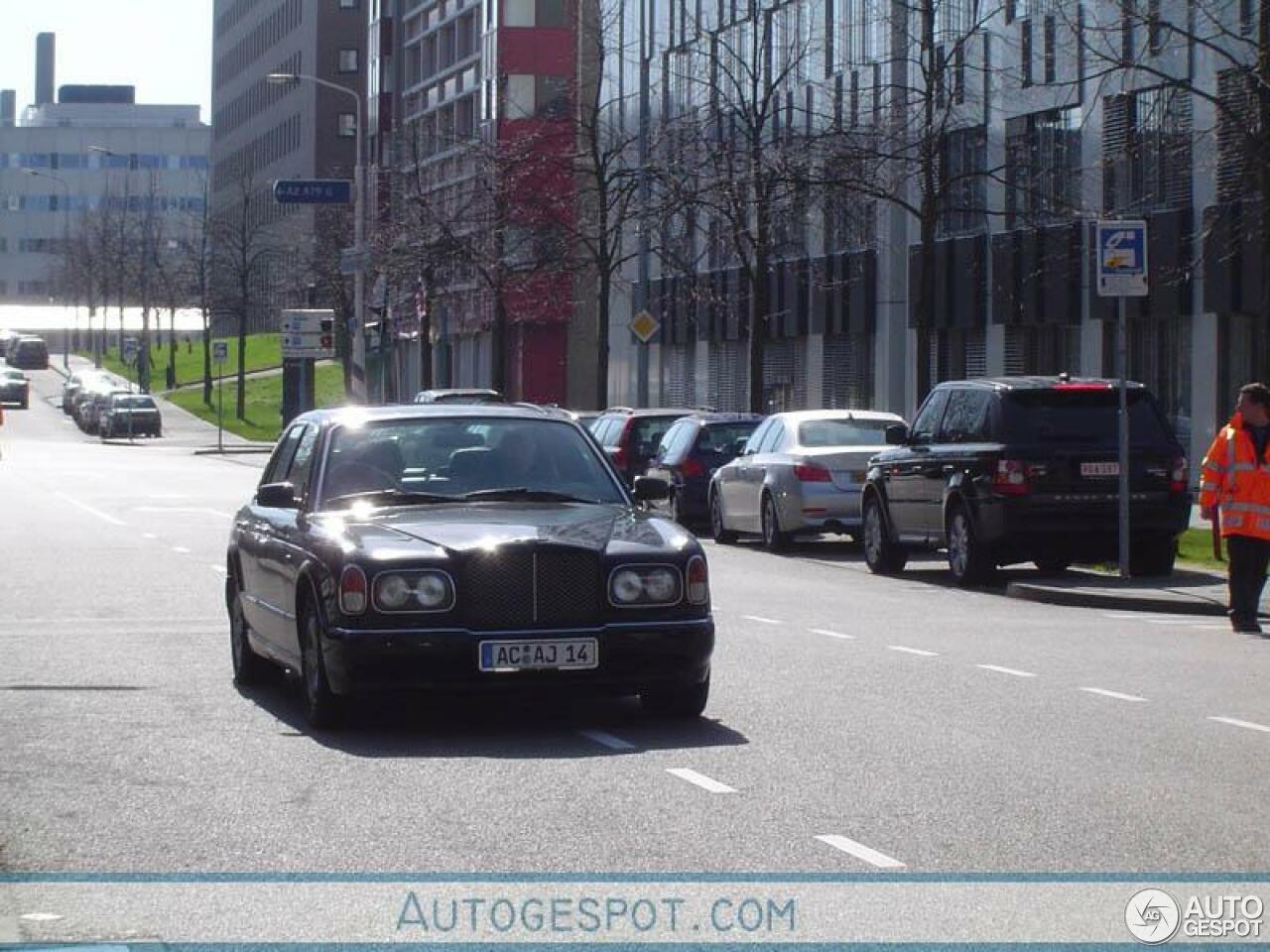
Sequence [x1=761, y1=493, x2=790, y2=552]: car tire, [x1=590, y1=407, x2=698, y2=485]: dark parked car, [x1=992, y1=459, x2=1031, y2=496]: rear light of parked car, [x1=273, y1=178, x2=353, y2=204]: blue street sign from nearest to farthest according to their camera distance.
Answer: [x1=992, y1=459, x2=1031, y2=496]: rear light of parked car < [x1=761, y1=493, x2=790, y2=552]: car tire < [x1=590, y1=407, x2=698, y2=485]: dark parked car < [x1=273, y1=178, x2=353, y2=204]: blue street sign

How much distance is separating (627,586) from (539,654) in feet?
1.72

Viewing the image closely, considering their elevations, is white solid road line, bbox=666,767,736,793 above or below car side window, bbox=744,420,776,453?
below

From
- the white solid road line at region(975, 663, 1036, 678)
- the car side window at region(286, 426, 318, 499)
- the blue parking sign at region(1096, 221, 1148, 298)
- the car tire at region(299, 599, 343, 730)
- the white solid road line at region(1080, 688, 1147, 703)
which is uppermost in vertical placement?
the blue parking sign at region(1096, 221, 1148, 298)

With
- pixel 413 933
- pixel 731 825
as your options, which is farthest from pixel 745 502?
pixel 413 933

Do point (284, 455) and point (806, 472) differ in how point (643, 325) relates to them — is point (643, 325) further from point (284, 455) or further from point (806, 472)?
point (284, 455)

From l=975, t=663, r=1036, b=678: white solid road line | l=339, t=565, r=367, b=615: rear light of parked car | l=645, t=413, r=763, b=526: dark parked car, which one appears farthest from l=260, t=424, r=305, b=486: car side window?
l=645, t=413, r=763, b=526: dark parked car

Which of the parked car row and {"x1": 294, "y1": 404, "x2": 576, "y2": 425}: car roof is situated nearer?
{"x1": 294, "y1": 404, "x2": 576, "y2": 425}: car roof

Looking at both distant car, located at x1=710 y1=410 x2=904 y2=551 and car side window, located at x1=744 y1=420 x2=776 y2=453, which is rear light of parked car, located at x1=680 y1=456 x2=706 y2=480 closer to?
car side window, located at x1=744 y1=420 x2=776 y2=453

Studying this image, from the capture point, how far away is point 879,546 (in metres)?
25.3

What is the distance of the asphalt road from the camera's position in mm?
8625

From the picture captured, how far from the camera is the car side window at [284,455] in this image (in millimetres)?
14125

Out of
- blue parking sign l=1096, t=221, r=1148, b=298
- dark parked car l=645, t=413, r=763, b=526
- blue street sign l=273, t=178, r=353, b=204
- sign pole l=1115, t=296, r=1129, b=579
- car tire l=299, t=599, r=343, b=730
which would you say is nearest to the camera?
car tire l=299, t=599, r=343, b=730

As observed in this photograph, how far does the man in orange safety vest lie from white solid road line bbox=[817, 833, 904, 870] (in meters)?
9.82

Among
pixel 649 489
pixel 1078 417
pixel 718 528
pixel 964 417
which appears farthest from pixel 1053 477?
pixel 649 489
